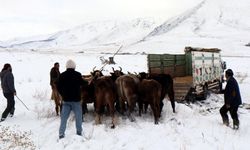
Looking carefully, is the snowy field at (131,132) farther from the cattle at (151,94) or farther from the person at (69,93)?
the cattle at (151,94)

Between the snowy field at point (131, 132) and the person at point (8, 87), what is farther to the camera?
the person at point (8, 87)

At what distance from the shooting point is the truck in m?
15.7

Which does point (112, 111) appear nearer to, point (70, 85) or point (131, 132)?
point (131, 132)

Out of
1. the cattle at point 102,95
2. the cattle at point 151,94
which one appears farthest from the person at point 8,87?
the cattle at point 151,94

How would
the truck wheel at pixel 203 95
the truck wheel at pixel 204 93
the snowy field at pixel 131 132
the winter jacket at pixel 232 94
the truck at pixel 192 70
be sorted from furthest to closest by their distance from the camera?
the truck wheel at pixel 204 93, the truck wheel at pixel 203 95, the truck at pixel 192 70, the winter jacket at pixel 232 94, the snowy field at pixel 131 132

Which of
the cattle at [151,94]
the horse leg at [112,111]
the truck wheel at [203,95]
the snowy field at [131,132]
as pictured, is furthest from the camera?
the truck wheel at [203,95]

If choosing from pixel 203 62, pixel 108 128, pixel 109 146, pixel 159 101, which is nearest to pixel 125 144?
pixel 109 146

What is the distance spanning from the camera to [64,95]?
955 cm

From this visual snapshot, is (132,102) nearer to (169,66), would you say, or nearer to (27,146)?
(27,146)

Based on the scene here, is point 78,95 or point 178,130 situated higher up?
point 78,95

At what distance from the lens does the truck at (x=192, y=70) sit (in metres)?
15.7

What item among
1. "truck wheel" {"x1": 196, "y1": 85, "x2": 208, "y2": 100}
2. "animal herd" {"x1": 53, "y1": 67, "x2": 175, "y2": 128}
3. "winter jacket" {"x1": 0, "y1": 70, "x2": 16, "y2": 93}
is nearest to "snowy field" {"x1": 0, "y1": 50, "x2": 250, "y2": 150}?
"animal herd" {"x1": 53, "y1": 67, "x2": 175, "y2": 128}

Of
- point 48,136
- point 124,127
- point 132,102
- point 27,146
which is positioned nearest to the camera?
point 27,146

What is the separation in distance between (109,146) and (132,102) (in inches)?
109
